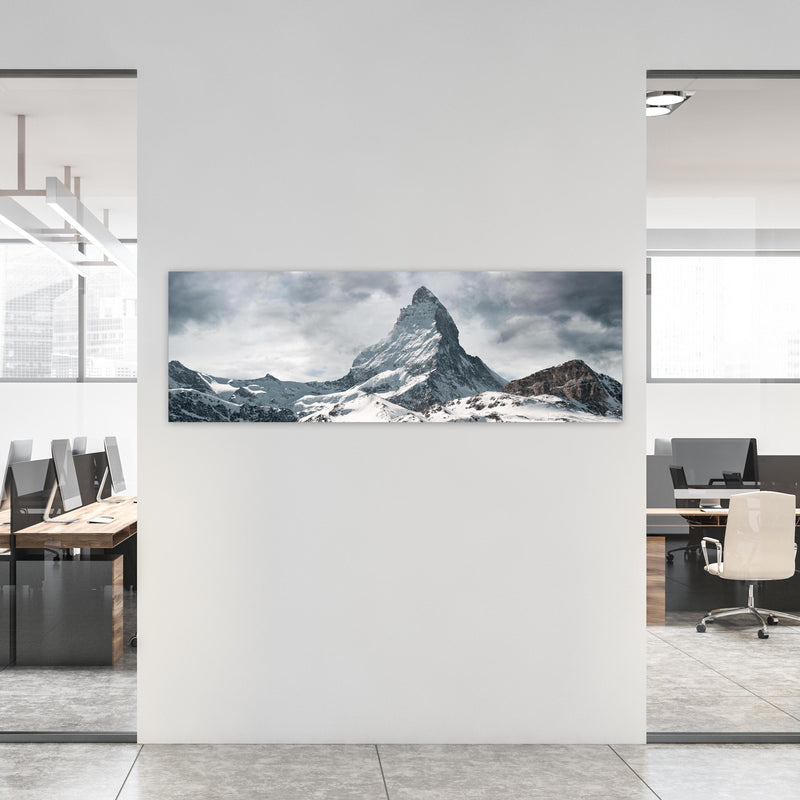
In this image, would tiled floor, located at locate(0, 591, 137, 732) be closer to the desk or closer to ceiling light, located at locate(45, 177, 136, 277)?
the desk

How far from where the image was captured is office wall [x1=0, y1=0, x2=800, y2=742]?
354cm

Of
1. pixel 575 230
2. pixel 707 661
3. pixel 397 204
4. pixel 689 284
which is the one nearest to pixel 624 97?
pixel 575 230

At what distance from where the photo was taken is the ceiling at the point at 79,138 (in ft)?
11.8

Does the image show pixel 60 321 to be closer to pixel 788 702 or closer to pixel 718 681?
pixel 718 681

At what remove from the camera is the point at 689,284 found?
3578 mm

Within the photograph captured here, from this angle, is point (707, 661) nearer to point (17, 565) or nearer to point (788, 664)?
point (788, 664)

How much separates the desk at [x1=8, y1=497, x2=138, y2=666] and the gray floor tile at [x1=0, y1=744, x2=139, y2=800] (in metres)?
0.42

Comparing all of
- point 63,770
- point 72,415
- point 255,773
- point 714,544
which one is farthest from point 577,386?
point 63,770

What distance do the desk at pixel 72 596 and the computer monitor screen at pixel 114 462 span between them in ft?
0.51

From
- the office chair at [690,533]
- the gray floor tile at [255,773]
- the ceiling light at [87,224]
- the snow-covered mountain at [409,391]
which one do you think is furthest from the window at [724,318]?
the ceiling light at [87,224]

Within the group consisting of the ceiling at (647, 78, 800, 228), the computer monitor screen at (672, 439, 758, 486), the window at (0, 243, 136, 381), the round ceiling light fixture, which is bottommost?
the computer monitor screen at (672, 439, 758, 486)

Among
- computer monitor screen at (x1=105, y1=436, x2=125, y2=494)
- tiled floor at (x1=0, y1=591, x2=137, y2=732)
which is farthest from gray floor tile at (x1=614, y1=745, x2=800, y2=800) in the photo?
computer monitor screen at (x1=105, y1=436, x2=125, y2=494)

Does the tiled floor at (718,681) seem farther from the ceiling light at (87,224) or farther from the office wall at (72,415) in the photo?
the ceiling light at (87,224)

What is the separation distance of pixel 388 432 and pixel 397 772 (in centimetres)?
138
